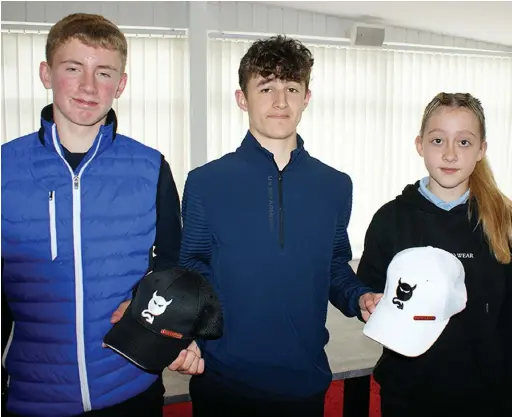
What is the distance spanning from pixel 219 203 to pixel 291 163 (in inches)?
8.3

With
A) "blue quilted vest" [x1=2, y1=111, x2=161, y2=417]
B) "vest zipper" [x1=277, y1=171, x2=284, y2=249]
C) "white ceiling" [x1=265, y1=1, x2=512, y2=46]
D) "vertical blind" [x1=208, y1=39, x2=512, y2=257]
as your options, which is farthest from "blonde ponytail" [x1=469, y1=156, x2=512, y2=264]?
"vertical blind" [x1=208, y1=39, x2=512, y2=257]

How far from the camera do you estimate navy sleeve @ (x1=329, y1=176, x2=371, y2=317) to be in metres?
1.31

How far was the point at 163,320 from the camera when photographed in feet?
3.56

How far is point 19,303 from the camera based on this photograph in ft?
3.87

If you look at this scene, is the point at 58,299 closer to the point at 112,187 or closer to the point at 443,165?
the point at 112,187

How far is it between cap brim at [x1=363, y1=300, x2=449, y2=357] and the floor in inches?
26.6

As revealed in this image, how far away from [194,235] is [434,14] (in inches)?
145

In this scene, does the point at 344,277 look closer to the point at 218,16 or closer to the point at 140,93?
the point at 140,93

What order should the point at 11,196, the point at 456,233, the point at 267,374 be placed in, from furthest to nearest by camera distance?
the point at 456,233
the point at 267,374
the point at 11,196

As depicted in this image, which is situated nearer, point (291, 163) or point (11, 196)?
point (11, 196)

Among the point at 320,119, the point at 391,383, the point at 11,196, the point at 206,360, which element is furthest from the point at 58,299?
the point at 320,119

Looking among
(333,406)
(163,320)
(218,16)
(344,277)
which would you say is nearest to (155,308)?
(163,320)

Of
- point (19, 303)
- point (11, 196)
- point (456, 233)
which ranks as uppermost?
point (11, 196)

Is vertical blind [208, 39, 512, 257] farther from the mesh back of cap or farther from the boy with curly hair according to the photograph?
the mesh back of cap
